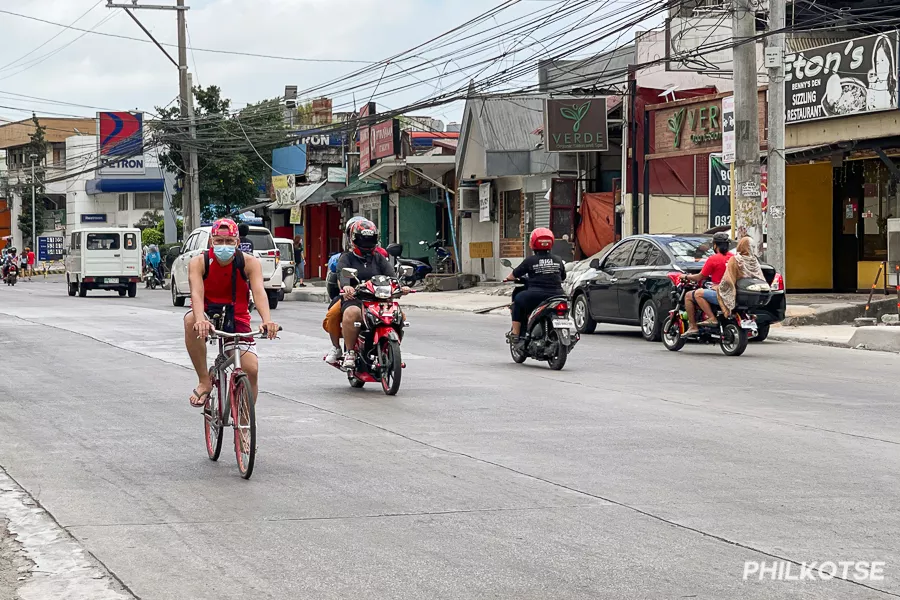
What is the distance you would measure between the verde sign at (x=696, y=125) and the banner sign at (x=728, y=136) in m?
3.74

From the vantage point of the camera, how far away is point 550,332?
51.9 feet

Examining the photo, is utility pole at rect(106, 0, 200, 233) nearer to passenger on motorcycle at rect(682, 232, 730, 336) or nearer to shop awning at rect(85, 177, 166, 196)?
passenger on motorcycle at rect(682, 232, 730, 336)

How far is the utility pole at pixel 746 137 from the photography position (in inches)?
880

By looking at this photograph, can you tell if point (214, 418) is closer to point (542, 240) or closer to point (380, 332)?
point (380, 332)

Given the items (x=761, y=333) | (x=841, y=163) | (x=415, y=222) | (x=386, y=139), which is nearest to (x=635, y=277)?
(x=761, y=333)

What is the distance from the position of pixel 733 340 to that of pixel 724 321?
295 millimetres

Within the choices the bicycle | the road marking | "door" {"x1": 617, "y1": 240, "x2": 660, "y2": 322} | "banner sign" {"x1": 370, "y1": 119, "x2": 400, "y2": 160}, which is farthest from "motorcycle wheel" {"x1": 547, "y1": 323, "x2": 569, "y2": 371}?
"banner sign" {"x1": 370, "y1": 119, "x2": 400, "y2": 160}

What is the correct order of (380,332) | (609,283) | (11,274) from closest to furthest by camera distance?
1. (380,332)
2. (609,283)
3. (11,274)

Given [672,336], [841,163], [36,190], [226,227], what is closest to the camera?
[226,227]

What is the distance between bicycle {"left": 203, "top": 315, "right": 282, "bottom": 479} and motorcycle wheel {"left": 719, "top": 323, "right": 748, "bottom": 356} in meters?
10.3

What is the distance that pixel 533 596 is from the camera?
5461 millimetres

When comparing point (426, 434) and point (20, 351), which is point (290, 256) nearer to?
point (20, 351)

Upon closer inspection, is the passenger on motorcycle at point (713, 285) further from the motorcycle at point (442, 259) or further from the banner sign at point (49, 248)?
the banner sign at point (49, 248)

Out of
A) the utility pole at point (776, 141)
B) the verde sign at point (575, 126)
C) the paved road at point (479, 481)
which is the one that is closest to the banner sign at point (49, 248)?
the verde sign at point (575, 126)
